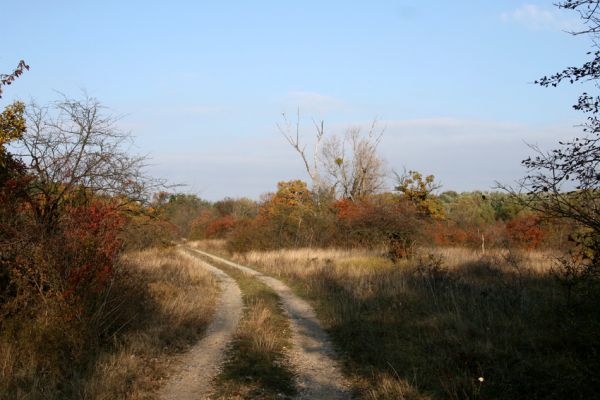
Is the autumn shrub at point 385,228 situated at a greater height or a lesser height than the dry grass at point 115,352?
greater

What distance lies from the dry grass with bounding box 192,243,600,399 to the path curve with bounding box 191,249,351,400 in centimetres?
25

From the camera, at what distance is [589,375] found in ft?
16.5

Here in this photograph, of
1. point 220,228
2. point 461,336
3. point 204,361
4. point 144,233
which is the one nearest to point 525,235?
point 144,233

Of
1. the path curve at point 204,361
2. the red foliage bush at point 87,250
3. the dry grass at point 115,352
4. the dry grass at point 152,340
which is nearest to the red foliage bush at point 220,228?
the dry grass at point 152,340

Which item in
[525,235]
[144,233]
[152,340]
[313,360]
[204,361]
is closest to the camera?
[204,361]

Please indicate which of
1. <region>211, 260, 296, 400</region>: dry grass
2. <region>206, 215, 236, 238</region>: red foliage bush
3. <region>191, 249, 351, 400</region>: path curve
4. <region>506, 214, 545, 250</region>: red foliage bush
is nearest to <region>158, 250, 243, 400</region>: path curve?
<region>211, 260, 296, 400</region>: dry grass

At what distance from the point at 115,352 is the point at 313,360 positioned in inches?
128

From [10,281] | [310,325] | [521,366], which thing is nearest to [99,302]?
[10,281]

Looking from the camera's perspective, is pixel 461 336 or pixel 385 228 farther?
pixel 385 228

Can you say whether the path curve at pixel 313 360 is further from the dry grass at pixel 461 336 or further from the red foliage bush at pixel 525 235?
the red foliage bush at pixel 525 235

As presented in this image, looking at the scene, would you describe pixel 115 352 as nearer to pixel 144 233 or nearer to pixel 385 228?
pixel 144 233

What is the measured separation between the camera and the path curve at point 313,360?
650 cm

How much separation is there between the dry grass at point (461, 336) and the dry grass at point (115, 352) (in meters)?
3.04

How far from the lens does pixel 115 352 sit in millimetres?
7398
